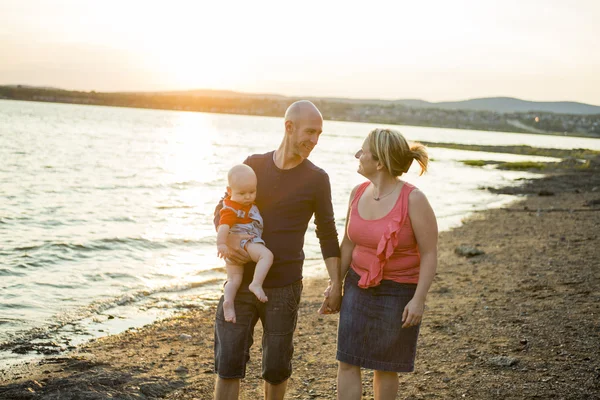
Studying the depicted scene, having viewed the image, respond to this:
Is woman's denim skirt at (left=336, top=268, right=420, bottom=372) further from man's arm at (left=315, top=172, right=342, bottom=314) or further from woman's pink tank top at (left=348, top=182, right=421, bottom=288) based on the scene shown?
man's arm at (left=315, top=172, right=342, bottom=314)

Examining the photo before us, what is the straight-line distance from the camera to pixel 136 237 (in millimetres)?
14305

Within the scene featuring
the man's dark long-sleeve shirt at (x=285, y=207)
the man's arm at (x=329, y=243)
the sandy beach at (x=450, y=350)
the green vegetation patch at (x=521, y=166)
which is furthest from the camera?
the green vegetation patch at (x=521, y=166)

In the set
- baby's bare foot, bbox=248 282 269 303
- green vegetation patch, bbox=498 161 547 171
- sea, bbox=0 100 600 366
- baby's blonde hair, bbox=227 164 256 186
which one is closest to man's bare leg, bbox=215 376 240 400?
baby's bare foot, bbox=248 282 269 303

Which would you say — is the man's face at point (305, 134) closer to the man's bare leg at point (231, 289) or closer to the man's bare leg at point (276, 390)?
the man's bare leg at point (231, 289)

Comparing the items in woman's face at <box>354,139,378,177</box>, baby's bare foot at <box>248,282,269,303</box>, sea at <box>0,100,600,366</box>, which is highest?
woman's face at <box>354,139,378,177</box>

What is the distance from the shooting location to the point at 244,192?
3688 mm

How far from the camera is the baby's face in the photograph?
12.0 ft

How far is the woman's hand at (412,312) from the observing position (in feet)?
11.7

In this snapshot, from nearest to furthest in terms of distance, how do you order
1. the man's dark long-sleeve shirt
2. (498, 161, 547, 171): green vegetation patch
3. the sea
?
the man's dark long-sleeve shirt
the sea
(498, 161, 547, 171): green vegetation patch

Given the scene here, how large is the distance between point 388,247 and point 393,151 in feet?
2.00

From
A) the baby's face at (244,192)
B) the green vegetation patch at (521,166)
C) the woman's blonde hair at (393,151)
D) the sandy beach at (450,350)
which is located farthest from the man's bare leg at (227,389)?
the green vegetation patch at (521,166)

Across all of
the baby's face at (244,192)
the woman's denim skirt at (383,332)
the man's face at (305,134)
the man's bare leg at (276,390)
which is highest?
Result: the man's face at (305,134)

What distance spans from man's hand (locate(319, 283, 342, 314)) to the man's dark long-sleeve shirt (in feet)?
0.86

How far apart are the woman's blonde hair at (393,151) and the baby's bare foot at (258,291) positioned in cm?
112
